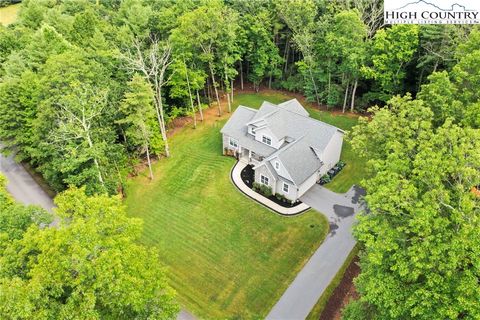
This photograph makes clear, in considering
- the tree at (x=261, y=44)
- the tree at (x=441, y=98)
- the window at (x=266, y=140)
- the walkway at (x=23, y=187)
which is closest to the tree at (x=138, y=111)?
the walkway at (x=23, y=187)

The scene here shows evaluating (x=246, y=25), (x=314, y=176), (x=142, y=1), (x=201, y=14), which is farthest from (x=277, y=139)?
(x=142, y=1)

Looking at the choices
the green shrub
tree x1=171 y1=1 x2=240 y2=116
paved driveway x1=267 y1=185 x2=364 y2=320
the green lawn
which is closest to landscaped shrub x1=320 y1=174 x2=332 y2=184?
paved driveway x1=267 y1=185 x2=364 y2=320

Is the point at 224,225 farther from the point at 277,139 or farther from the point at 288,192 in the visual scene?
the point at 277,139

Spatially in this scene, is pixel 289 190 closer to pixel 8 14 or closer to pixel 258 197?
pixel 258 197

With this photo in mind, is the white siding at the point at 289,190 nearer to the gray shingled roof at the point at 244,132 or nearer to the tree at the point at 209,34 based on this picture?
the gray shingled roof at the point at 244,132

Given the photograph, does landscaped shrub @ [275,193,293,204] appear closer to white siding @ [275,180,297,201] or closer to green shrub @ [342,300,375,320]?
white siding @ [275,180,297,201]

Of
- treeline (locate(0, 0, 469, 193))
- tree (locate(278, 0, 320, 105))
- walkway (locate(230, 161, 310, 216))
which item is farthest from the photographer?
tree (locate(278, 0, 320, 105))
